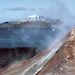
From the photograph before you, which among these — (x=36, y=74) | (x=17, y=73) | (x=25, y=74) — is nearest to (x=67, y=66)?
(x=36, y=74)

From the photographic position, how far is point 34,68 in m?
19.8

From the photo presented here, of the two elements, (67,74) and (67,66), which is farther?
(67,66)

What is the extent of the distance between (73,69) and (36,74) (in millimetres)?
2873

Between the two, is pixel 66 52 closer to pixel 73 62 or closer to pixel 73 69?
pixel 73 62

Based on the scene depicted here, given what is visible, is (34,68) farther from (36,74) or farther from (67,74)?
(67,74)

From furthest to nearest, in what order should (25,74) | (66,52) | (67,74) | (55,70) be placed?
(66,52) < (25,74) < (55,70) < (67,74)

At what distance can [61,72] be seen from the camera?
1542cm

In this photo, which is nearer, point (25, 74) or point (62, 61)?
point (62, 61)

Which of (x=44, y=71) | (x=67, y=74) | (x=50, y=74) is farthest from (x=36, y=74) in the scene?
(x=67, y=74)

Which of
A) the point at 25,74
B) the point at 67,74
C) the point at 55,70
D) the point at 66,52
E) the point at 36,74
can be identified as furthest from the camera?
the point at 66,52

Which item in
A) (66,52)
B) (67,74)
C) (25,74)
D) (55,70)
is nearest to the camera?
(67,74)

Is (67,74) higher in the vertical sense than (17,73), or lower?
higher

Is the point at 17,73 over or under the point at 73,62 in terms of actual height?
under

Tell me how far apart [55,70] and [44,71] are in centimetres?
104
